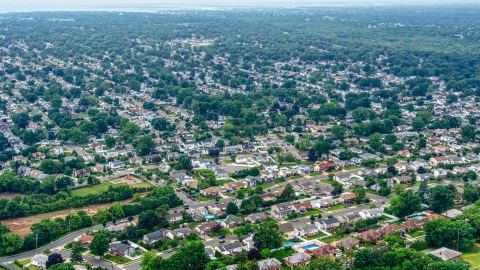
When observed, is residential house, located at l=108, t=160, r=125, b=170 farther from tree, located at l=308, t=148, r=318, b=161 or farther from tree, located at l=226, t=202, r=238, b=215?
tree, located at l=308, t=148, r=318, b=161

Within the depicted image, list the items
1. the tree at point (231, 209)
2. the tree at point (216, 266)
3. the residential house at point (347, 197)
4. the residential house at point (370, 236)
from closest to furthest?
1. the tree at point (216, 266)
2. the residential house at point (370, 236)
3. the tree at point (231, 209)
4. the residential house at point (347, 197)

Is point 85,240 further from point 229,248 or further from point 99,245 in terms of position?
point 229,248

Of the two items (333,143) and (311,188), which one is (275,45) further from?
(311,188)

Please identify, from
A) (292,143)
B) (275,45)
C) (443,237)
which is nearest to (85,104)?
(292,143)

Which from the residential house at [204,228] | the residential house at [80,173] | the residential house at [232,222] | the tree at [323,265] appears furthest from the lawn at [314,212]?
the residential house at [80,173]

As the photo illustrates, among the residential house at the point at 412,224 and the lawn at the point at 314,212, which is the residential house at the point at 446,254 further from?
the lawn at the point at 314,212
